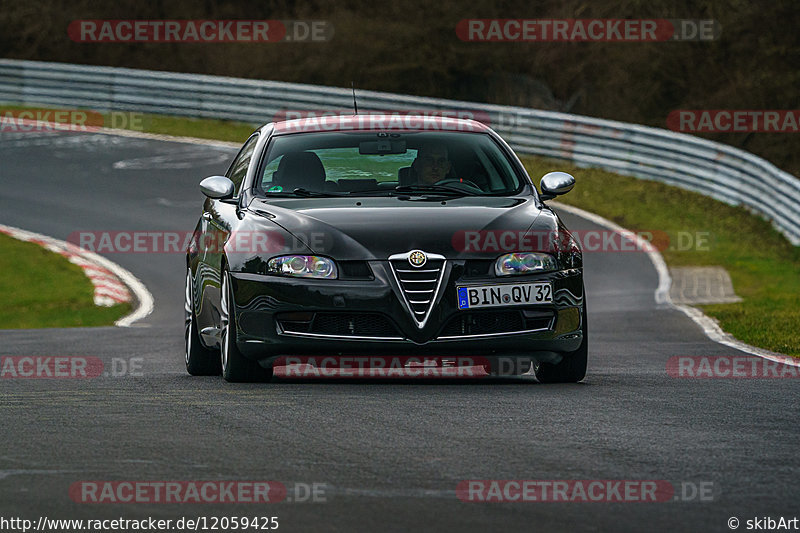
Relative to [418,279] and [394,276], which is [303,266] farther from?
[418,279]

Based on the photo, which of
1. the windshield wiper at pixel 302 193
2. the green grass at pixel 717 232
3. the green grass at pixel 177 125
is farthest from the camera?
the green grass at pixel 177 125

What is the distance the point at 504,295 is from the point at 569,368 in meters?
0.83

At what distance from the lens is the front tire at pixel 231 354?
9.23 m

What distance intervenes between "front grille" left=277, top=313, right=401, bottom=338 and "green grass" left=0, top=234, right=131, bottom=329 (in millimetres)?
9207

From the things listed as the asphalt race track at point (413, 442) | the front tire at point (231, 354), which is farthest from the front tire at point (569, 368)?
the front tire at point (231, 354)

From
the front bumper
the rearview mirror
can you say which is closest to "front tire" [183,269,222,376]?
the front bumper

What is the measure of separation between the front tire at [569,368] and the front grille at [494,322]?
423 millimetres

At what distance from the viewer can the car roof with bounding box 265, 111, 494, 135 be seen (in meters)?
10.5

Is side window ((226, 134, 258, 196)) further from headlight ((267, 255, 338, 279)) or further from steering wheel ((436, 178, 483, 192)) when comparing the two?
headlight ((267, 255, 338, 279))

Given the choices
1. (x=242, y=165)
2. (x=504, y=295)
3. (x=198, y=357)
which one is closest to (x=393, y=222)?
(x=504, y=295)

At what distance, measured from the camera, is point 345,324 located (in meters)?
8.97

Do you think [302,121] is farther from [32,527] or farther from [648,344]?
[32,527]

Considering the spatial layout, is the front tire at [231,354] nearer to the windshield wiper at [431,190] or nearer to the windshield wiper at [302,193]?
the windshield wiper at [302,193]

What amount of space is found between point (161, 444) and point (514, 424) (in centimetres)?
167
